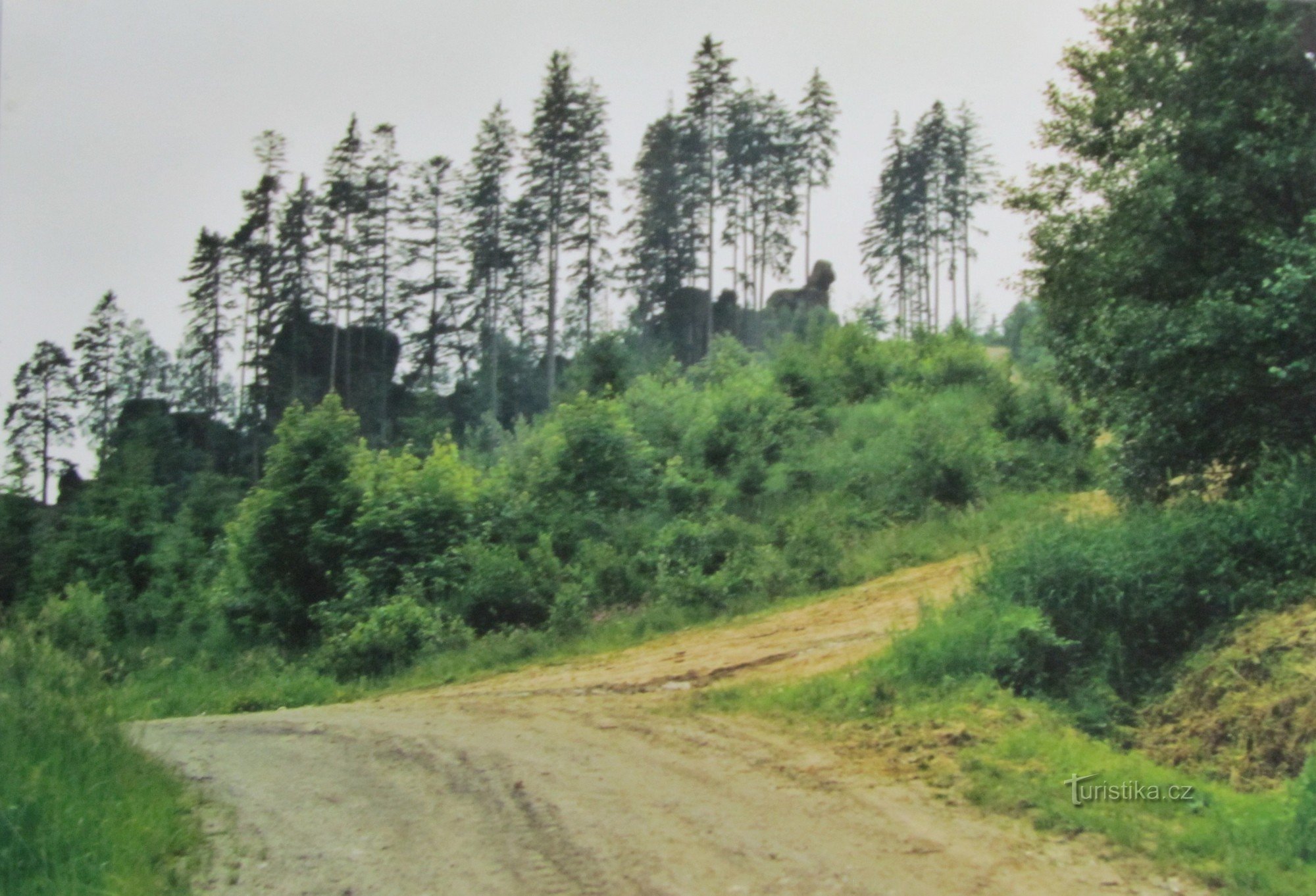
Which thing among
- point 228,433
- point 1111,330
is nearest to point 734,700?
point 1111,330

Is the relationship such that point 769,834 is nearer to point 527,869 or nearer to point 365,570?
point 527,869

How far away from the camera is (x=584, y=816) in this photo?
6980 mm

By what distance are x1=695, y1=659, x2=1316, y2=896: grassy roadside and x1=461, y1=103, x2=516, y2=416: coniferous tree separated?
26.0 metres

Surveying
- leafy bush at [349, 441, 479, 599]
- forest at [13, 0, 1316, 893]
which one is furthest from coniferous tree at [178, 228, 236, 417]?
leafy bush at [349, 441, 479, 599]

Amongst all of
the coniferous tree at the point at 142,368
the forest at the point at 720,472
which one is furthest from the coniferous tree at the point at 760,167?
the coniferous tree at the point at 142,368

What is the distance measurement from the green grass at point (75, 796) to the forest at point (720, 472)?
0.09 feet

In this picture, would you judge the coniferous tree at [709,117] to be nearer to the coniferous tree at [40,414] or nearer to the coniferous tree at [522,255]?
the coniferous tree at [522,255]

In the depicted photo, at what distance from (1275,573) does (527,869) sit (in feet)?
26.3

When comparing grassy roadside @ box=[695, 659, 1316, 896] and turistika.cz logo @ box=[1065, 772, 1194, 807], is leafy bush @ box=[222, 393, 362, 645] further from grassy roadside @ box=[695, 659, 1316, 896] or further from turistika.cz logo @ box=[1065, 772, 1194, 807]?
turistika.cz logo @ box=[1065, 772, 1194, 807]

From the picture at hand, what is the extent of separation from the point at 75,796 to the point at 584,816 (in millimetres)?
3099

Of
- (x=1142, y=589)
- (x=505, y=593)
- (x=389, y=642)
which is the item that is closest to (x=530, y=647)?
(x=505, y=593)

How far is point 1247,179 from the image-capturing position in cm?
1231

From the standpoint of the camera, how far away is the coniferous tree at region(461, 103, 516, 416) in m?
34.6

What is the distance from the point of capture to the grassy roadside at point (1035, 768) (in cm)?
613
